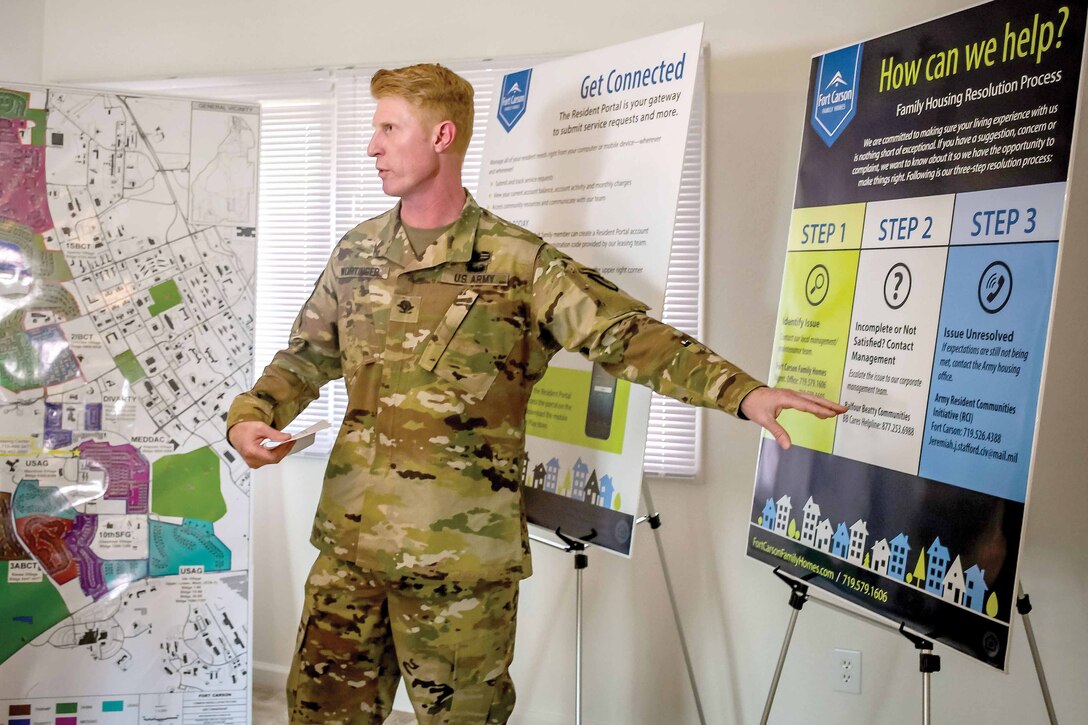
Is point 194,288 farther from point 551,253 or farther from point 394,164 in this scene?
point 551,253

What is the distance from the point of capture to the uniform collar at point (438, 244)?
174cm

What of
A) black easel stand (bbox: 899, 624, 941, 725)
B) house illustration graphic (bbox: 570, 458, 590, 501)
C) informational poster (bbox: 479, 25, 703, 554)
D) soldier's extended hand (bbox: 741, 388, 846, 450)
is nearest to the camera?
soldier's extended hand (bbox: 741, 388, 846, 450)

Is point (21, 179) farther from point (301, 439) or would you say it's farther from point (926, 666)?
point (926, 666)

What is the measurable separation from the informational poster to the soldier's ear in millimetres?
489

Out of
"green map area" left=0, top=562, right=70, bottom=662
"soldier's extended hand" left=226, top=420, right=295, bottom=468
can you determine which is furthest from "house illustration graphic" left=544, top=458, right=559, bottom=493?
"green map area" left=0, top=562, right=70, bottom=662

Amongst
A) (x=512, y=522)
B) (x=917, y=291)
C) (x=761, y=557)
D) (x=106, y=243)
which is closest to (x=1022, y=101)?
(x=917, y=291)

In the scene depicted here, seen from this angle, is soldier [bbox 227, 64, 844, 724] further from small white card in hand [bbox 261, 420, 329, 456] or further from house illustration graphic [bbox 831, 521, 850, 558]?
house illustration graphic [bbox 831, 521, 850, 558]

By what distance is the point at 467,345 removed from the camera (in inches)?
67.7

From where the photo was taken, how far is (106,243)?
8.61 feet

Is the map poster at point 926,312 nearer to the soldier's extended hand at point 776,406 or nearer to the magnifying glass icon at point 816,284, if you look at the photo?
the magnifying glass icon at point 816,284

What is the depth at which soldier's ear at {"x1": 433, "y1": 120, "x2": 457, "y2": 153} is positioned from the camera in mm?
1759

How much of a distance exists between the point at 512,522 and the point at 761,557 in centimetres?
59

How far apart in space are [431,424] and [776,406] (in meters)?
0.63

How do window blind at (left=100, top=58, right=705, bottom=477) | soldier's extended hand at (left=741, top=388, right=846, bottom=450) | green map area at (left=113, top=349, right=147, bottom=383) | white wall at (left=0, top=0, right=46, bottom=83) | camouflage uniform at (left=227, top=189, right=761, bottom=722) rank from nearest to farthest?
soldier's extended hand at (left=741, top=388, right=846, bottom=450) → camouflage uniform at (left=227, top=189, right=761, bottom=722) → green map area at (left=113, top=349, right=147, bottom=383) → window blind at (left=100, top=58, right=705, bottom=477) → white wall at (left=0, top=0, right=46, bottom=83)
